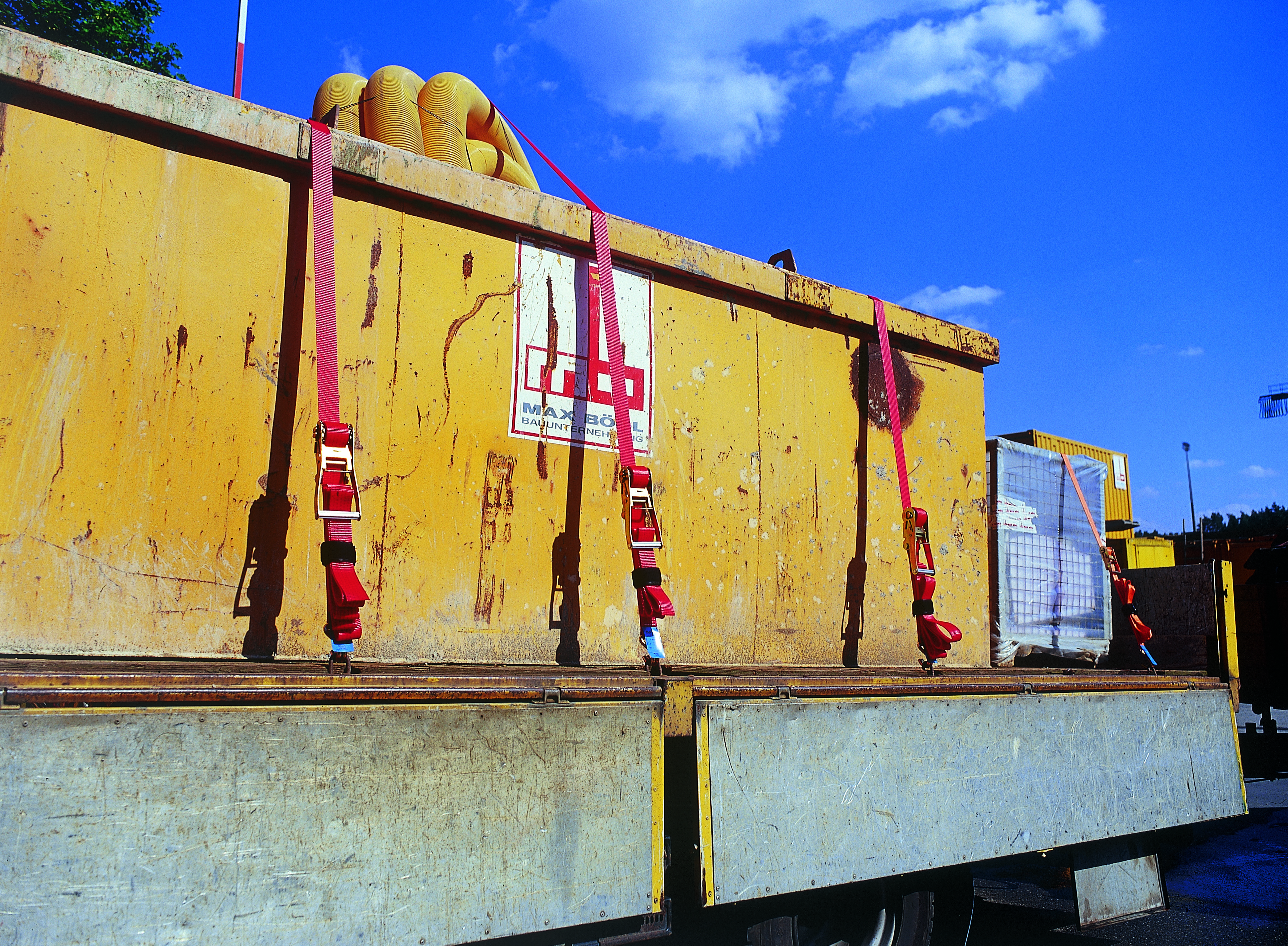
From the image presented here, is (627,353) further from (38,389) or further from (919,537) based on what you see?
(38,389)

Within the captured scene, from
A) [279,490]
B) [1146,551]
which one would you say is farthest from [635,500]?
[1146,551]

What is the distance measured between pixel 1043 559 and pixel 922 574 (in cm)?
128

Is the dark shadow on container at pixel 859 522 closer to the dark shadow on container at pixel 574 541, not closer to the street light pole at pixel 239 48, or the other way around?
the dark shadow on container at pixel 574 541

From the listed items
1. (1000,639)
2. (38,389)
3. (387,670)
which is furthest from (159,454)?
(1000,639)

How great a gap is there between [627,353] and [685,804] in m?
1.28

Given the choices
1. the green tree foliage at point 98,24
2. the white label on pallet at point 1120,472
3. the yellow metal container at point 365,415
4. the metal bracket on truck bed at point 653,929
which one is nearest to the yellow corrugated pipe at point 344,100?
the yellow metal container at point 365,415

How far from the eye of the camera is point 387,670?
2.08 m

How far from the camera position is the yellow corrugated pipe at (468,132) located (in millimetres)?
2963

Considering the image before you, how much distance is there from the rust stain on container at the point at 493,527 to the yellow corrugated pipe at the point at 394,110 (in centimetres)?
111

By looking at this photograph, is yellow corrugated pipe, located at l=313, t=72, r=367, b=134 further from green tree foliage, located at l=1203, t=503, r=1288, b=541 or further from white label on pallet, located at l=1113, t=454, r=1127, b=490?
green tree foliage, located at l=1203, t=503, r=1288, b=541

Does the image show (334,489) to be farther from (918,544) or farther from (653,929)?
(918,544)

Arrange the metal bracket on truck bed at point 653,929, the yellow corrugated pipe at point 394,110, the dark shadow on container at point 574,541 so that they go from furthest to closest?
the yellow corrugated pipe at point 394,110 < the dark shadow on container at point 574,541 < the metal bracket on truck bed at point 653,929

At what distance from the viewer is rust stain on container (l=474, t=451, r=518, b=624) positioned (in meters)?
2.34

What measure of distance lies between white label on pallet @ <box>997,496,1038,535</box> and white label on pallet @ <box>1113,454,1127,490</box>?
503cm
